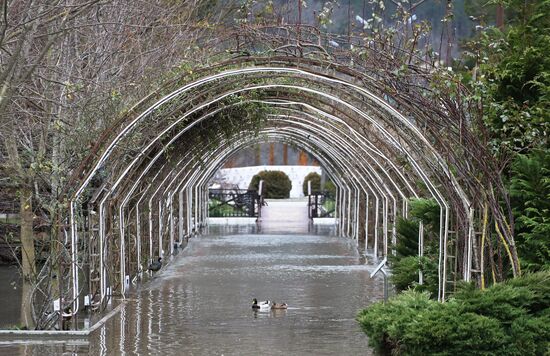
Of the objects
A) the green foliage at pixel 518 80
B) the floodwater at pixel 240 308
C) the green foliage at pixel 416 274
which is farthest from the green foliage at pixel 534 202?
the green foliage at pixel 416 274

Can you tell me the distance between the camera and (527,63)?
38.4 ft

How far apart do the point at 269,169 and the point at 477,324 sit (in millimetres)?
43886

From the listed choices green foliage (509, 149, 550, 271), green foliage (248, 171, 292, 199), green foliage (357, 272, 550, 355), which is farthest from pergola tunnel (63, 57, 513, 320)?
green foliage (248, 171, 292, 199)

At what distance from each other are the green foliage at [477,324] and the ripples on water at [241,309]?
160 cm

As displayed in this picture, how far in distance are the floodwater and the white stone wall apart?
26.2 meters

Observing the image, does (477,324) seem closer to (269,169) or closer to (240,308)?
(240,308)

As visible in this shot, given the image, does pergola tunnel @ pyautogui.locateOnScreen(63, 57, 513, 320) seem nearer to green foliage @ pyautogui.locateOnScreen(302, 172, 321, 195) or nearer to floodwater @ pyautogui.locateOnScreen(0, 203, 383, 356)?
floodwater @ pyautogui.locateOnScreen(0, 203, 383, 356)

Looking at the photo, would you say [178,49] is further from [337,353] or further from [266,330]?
[337,353]

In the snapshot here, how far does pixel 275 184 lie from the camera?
171 feet

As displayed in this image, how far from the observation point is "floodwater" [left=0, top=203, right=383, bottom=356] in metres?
12.0

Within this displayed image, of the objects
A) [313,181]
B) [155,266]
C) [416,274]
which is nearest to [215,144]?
[155,266]

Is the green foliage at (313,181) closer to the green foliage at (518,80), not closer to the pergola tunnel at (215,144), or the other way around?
the pergola tunnel at (215,144)

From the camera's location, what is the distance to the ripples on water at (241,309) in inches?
472

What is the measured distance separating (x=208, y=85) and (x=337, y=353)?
4462 mm
